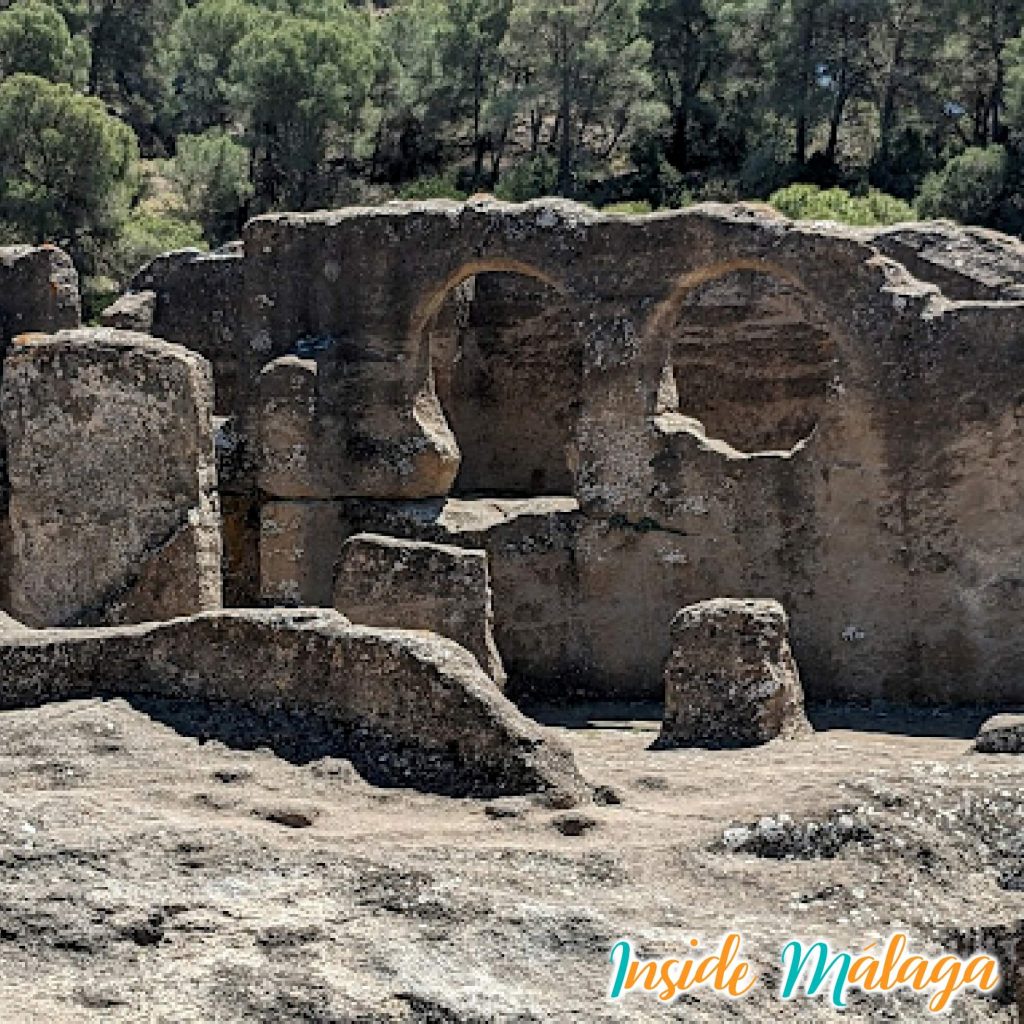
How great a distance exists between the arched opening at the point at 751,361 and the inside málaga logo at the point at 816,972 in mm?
10059

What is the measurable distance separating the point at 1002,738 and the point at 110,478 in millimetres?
5462

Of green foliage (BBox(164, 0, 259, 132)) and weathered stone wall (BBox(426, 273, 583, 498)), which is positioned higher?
green foliage (BBox(164, 0, 259, 132))

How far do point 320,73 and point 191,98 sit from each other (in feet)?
24.4

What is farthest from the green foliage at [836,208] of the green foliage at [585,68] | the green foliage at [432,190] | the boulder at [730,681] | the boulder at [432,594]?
the boulder at [730,681]

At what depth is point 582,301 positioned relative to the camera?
43.5 feet

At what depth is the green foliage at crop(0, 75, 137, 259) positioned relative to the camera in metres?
29.4

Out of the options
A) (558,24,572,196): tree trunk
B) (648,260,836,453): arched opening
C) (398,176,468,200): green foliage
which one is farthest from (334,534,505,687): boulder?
(558,24,572,196): tree trunk

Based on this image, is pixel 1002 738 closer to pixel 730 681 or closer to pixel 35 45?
pixel 730 681

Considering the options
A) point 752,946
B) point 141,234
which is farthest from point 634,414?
point 141,234

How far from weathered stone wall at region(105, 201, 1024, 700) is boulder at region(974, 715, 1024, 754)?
2993 mm

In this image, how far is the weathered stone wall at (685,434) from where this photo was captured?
12.2 m

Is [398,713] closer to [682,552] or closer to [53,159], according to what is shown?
[682,552]

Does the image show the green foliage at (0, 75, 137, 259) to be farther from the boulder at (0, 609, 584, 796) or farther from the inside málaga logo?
the inside málaga logo

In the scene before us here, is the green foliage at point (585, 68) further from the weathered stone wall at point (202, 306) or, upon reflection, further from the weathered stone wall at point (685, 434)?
the weathered stone wall at point (685, 434)
